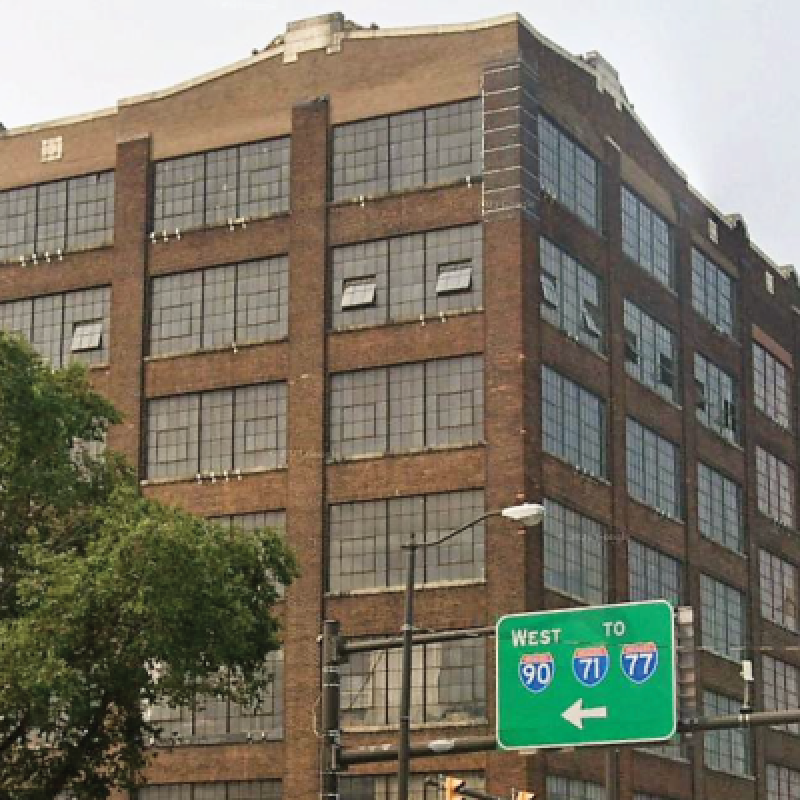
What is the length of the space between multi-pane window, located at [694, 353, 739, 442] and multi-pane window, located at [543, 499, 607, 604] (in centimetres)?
1055

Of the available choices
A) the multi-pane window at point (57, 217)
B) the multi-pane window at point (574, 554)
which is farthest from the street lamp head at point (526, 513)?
the multi-pane window at point (57, 217)

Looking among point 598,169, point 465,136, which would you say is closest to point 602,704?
point 465,136

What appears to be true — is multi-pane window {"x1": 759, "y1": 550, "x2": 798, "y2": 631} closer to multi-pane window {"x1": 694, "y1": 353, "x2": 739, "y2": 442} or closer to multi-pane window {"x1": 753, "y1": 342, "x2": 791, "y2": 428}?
multi-pane window {"x1": 694, "y1": 353, "x2": 739, "y2": 442}

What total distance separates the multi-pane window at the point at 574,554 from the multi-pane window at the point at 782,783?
15030mm

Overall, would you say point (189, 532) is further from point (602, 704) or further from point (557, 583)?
point (557, 583)

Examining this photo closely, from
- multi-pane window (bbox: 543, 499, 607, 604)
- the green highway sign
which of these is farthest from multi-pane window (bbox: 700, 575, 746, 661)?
the green highway sign

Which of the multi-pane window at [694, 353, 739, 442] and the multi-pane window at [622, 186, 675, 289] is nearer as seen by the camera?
the multi-pane window at [622, 186, 675, 289]

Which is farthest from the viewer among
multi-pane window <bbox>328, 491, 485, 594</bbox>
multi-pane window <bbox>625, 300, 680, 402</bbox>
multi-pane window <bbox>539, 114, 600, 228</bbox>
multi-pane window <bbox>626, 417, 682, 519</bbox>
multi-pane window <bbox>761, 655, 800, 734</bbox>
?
multi-pane window <bbox>761, 655, 800, 734</bbox>

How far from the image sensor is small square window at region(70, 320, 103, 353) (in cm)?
6569

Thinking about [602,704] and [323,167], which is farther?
[323,167]

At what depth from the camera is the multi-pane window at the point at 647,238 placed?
67562mm

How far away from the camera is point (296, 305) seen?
62.6 meters

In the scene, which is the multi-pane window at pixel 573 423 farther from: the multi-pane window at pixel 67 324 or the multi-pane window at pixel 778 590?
the multi-pane window at pixel 67 324

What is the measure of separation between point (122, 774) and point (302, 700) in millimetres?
18854
